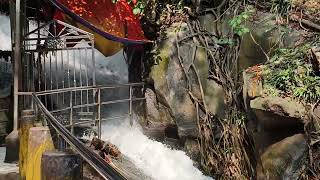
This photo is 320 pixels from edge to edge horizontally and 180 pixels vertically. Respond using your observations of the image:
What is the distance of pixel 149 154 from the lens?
897cm

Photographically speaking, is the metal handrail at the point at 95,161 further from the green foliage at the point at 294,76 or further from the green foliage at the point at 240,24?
the green foliage at the point at 240,24

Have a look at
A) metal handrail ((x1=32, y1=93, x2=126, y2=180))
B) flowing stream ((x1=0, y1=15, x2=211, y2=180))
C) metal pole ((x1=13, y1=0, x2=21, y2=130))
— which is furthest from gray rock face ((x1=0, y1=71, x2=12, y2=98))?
metal handrail ((x1=32, y1=93, x2=126, y2=180))

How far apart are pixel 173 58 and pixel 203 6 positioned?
142 centimetres

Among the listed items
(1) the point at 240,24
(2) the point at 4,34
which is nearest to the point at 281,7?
(1) the point at 240,24

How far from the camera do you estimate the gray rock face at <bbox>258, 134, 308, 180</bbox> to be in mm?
5605

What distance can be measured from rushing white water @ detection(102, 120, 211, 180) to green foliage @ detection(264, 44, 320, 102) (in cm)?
296

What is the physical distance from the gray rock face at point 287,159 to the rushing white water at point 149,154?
2.60 meters

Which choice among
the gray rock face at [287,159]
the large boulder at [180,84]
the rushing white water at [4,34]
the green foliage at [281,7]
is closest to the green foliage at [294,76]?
the gray rock face at [287,159]

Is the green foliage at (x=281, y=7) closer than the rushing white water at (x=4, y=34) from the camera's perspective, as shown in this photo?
Yes

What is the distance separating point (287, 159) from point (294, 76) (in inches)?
49.0

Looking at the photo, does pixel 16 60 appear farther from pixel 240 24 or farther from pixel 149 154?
pixel 240 24

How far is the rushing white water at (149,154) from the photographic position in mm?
8328

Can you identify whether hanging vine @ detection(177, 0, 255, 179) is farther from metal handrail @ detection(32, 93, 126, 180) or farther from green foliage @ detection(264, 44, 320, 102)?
metal handrail @ detection(32, 93, 126, 180)

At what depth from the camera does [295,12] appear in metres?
7.63
